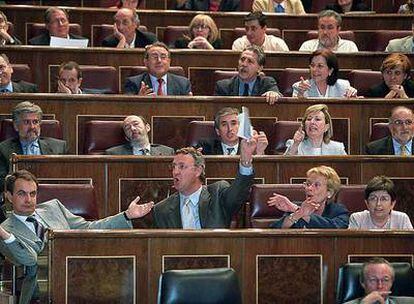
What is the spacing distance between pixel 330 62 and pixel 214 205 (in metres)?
2.27

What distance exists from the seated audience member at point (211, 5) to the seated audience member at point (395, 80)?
6.68 feet

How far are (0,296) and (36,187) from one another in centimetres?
67

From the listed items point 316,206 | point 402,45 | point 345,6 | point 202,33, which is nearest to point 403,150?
point 316,206

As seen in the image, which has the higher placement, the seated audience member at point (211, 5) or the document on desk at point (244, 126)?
the seated audience member at point (211, 5)

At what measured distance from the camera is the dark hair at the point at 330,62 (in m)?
A: 8.39

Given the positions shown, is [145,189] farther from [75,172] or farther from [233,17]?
[233,17]

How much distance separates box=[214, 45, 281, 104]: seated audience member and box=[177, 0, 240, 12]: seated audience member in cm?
188

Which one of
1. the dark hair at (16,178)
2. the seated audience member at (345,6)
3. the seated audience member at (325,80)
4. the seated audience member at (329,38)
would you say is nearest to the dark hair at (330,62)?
the seated audience member at (325,80)

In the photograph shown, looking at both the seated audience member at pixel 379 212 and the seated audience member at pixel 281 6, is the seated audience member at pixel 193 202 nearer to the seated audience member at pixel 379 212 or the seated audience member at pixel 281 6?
the seated audience member at pixel 379 212

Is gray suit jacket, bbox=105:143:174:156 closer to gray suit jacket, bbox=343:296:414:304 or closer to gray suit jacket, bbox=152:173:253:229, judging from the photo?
gray suit jacket, bbox=152:173:253:229

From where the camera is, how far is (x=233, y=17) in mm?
9828

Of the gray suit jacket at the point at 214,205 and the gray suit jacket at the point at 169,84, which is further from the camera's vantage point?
the gray suit jacket at the point at 169,84

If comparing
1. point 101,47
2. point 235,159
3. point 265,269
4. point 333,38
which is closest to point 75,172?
point 235,159

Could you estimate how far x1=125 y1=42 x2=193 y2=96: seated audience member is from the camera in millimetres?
8312
